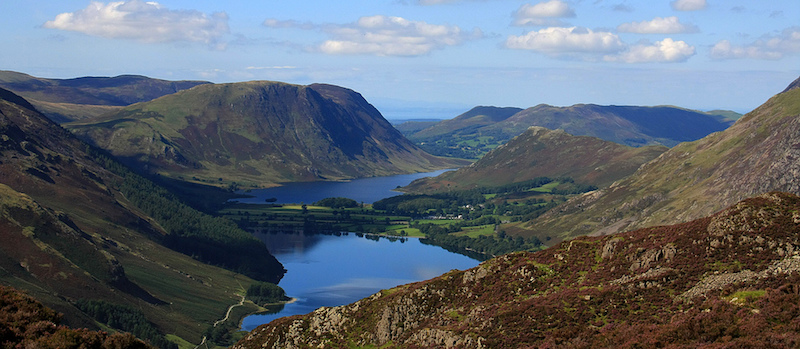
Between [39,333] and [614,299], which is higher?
[614,299]

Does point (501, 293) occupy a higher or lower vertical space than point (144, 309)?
higher

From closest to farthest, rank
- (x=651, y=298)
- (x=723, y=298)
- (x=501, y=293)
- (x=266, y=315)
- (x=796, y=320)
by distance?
(x=796, y=320)
(x=723, y=298)
(x=651, y=298)
(x=501, y=293)
(x=266, y=315)

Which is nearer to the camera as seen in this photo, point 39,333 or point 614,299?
point 39,333

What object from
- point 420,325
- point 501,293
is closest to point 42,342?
point 420,325

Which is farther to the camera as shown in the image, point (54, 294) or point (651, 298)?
point (54, 294)

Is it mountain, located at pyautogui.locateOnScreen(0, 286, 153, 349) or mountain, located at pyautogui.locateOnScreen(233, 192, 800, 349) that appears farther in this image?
mountain, located at pyautogui.locateOnScreen(233, 192, 800, 349)

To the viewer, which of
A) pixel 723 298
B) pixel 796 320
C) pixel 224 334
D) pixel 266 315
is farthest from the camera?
pixel 266 315

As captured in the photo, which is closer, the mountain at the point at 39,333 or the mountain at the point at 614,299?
the mountain at the point at 39,333

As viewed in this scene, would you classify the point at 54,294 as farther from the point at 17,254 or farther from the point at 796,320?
the point at 796,320
